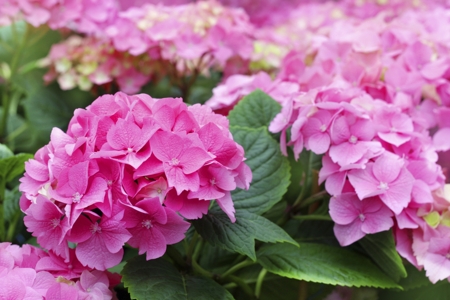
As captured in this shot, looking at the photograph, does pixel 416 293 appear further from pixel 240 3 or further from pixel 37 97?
pixel 240 3

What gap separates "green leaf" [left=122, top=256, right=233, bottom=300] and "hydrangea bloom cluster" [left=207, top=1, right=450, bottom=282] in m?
0.21

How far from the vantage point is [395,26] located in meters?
0.98

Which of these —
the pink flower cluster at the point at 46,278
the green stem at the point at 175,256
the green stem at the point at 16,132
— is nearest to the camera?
the pink flower cluster at the point at 46,278

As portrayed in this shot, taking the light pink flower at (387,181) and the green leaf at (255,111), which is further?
the green leaf at (255,111)

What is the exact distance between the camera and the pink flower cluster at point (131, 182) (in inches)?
20.8

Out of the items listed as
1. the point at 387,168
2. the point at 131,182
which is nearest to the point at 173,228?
Answer: the point at 131,182

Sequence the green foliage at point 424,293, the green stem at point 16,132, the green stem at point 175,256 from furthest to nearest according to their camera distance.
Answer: the green stem at point 16,132, the green foliage at point 424,293, the green stem at point 175,256

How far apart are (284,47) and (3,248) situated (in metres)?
0.89

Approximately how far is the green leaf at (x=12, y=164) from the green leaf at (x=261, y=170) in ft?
1.00

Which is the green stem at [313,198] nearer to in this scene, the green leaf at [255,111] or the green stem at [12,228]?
the green leaf at [255,111]

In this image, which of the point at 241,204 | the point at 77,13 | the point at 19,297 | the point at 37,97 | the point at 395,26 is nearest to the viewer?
the point at 19,297

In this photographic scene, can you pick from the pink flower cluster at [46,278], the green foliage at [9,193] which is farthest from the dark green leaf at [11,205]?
the pink flower cluster at [46,278]

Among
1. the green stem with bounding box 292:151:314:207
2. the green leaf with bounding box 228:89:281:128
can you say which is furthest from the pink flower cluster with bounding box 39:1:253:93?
the green stem with bounding box 292:151:314:207

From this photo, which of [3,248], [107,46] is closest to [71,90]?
[107,46]
